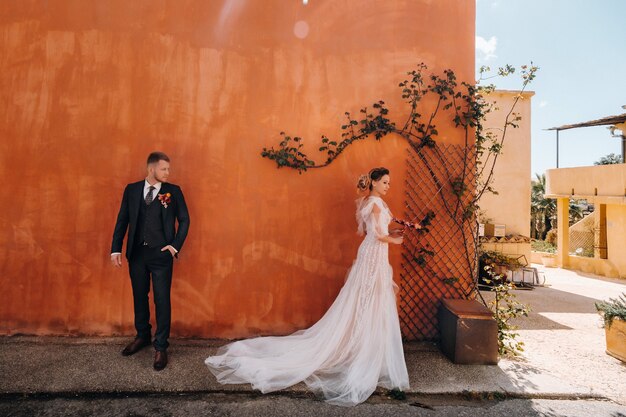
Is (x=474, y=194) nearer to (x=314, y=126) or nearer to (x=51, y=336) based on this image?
(x=314, y=126)

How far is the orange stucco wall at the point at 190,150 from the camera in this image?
3676 mm

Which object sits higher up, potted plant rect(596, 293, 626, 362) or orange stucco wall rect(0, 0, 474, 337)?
orange stucco wall rect(0, 0, 474, 337)

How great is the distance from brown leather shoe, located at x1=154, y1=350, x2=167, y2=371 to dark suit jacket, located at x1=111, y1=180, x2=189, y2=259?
872mm

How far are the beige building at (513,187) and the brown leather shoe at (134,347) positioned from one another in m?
9.58

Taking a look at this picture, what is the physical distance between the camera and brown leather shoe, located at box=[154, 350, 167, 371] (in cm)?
299

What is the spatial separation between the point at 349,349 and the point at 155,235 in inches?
75.3

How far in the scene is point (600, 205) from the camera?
41.3ft

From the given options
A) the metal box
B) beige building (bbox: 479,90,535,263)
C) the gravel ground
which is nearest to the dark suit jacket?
the metal box

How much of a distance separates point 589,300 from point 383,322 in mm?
6400

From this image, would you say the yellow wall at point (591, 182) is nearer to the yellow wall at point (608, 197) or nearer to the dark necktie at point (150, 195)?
the yellow wall at point (608, 197)

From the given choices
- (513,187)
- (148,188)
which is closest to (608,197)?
(513,187)

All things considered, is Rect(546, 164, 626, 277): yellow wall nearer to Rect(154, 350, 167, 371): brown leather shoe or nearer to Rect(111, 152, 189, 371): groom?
Rect(111, 152, 189, 371): groom

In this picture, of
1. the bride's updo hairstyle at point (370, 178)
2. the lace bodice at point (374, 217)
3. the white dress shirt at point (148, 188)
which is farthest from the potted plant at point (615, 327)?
the white dress shirt at point (148, 188)

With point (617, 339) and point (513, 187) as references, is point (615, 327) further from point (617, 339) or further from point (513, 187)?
→ point (513, 187)
